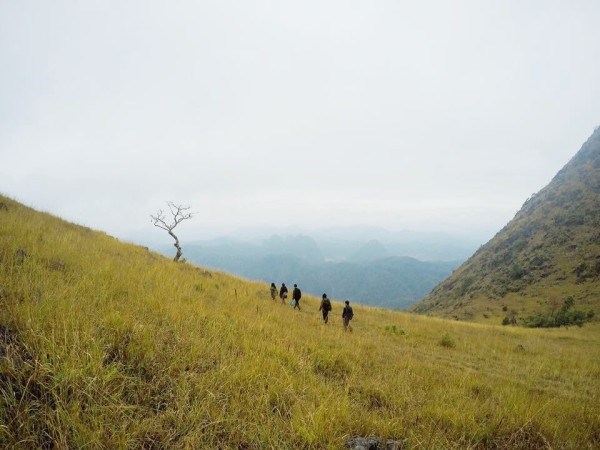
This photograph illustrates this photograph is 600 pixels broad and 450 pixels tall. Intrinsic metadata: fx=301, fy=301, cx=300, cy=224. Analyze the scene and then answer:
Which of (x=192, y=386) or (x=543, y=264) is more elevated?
(x=543, y=264)

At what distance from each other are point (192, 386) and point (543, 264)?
238 feet

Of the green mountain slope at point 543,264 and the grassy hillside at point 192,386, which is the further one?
the green mountain slope at point 543,264

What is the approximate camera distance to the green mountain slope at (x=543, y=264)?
4619 centimetres

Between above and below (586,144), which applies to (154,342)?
below

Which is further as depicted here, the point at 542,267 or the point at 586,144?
the point at 586,144

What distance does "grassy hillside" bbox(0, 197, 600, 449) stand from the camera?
9.50ft

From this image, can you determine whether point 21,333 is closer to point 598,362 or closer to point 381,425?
point 381,425

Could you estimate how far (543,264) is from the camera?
57875mm

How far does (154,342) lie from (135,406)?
126 centimetres

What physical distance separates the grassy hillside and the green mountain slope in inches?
1769

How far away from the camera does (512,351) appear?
46.0 ft

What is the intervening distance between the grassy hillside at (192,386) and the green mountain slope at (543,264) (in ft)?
147

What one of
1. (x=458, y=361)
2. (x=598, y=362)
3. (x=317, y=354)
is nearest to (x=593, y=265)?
(x=598, y=362)

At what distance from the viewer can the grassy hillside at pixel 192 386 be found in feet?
9.50
